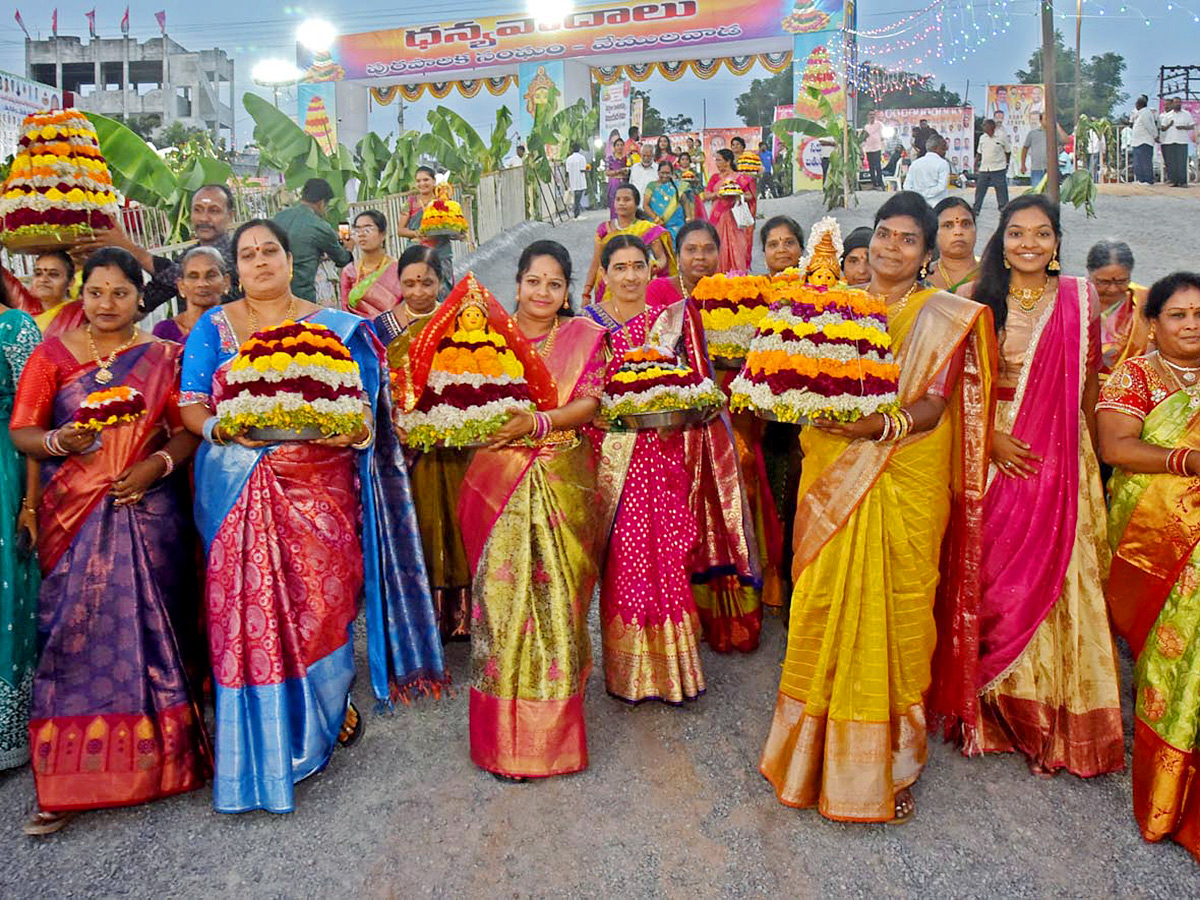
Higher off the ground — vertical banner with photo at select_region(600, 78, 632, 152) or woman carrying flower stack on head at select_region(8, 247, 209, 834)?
vertical banner with photo at select_region(600, 78, 632, 152)

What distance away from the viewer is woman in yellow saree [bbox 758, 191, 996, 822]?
3.28m

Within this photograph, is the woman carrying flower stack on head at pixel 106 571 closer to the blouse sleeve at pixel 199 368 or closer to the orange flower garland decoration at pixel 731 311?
the blouse sleeve at pixel 199 368

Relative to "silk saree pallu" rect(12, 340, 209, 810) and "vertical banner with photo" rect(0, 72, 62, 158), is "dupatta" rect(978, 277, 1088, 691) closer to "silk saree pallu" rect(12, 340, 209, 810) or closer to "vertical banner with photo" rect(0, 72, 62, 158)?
"silk saree pallu" rect(12, 340, 209, 810)

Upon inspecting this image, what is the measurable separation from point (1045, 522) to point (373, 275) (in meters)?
4.67

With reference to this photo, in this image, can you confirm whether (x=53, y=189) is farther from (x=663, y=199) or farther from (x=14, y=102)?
(x=14, y=102)

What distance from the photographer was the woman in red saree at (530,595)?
3.65 meters

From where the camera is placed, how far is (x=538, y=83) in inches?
1071

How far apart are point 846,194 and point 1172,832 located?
18.0m

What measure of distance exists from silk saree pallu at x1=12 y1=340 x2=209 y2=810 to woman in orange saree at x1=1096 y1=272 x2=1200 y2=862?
3.30m

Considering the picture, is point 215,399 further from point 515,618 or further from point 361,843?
point 361,843

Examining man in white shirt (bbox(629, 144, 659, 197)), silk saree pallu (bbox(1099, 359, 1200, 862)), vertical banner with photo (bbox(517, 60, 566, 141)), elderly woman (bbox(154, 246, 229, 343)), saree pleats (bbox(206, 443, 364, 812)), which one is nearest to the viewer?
silk saree pallu (bbox(1099, 359, 1200, 862))

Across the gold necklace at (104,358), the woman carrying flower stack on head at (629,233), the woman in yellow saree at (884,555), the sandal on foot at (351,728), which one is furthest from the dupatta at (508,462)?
the woman carrying flower stack on head at (629,233)

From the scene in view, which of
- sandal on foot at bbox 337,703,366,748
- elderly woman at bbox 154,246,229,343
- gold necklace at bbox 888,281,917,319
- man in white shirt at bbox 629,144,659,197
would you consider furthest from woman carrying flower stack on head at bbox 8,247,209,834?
man in white shirt at bbox 629,144,659,197

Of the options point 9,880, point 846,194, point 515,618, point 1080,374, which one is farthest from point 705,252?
point 846,194
